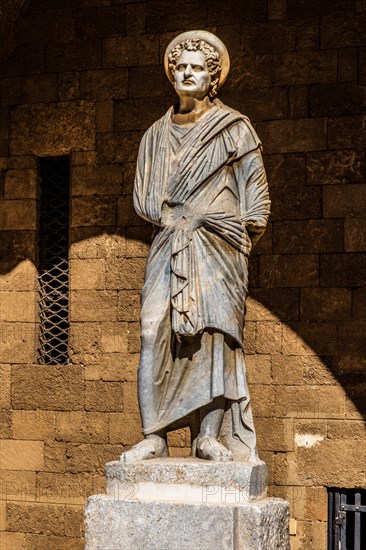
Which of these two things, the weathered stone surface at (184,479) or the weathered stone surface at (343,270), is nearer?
the weathered stone surface at (184,479)

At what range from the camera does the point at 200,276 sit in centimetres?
600

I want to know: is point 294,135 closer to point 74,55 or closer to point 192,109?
point 74,55

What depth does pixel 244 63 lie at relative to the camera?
9078 mm

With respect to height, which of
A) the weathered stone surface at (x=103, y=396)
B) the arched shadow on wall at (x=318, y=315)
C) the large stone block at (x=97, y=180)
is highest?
the large stone block at (x=97, y=180)

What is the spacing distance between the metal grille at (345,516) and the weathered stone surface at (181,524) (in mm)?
2774

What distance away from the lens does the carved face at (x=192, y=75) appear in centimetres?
620

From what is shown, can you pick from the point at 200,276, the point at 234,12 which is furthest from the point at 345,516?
the point at 234,12

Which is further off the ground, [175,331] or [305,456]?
[175,331]

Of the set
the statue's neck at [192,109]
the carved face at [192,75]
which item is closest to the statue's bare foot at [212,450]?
the statue's neck at [192,109]

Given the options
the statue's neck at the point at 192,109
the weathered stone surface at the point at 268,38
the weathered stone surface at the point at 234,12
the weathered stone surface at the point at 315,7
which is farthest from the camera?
the weathered stone surface at the point at 234,12

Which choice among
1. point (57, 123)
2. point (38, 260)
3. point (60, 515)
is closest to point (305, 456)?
point (60, 515)

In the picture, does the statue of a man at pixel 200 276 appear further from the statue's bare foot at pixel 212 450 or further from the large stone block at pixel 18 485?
the large stone block at pixel 18 485

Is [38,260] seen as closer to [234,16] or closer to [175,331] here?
[234,16]

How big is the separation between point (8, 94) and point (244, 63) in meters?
1.89
